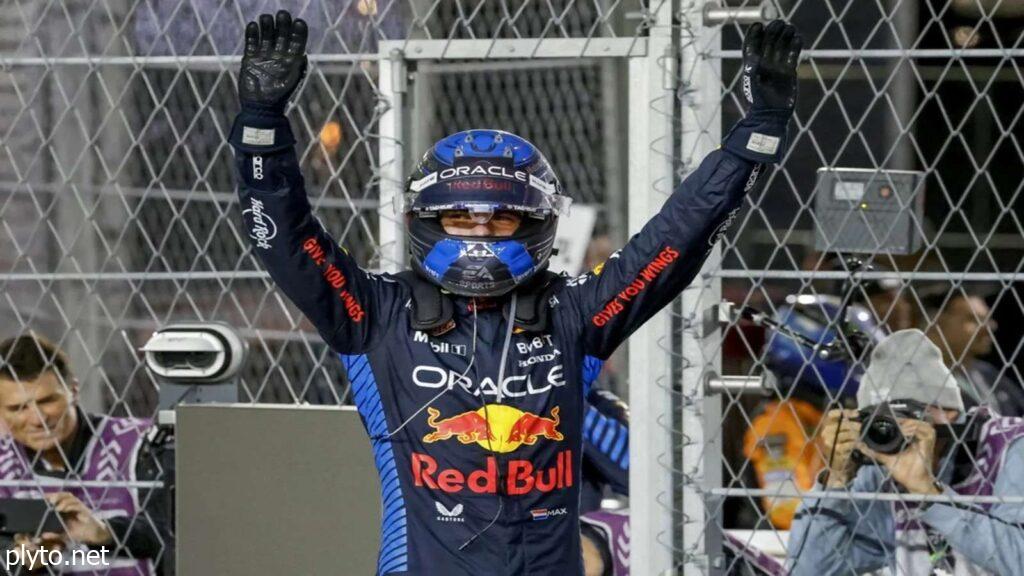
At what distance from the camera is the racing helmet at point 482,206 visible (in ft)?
9.49

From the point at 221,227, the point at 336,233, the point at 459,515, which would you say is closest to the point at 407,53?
the point at 459,515

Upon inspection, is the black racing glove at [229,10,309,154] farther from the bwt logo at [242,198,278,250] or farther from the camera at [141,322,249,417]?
the camera at [141,322,249,417]

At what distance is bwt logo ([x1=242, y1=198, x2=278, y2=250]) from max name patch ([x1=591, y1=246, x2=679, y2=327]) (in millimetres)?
609

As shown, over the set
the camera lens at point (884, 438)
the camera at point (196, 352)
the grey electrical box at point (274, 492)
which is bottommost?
the grey electrical box at point (274, 492)

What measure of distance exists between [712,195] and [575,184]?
2.67m

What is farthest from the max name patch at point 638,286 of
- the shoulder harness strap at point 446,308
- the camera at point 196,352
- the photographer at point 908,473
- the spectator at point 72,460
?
the spectator at point 72,460

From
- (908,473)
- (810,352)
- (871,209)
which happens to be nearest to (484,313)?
(871,209)

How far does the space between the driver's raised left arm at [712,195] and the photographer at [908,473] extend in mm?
937

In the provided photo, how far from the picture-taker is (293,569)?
3639 millimetres

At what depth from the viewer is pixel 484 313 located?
2984 mm

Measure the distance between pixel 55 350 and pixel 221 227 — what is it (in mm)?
1126

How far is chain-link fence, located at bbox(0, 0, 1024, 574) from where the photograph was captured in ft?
11.6

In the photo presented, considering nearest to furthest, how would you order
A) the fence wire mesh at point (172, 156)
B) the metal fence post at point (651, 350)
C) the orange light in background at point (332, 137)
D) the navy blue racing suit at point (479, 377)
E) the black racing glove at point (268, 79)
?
the black racing glove at point (268, 79) < the navy blue racing suit at point (479, 377) < the metal fence post at point (651, 350) < the fence wire mesh at point (172, 156) < the orange light in background at point (332, 137)

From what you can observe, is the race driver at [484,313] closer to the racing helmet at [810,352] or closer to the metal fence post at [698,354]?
the metal fence post at [698,354]
